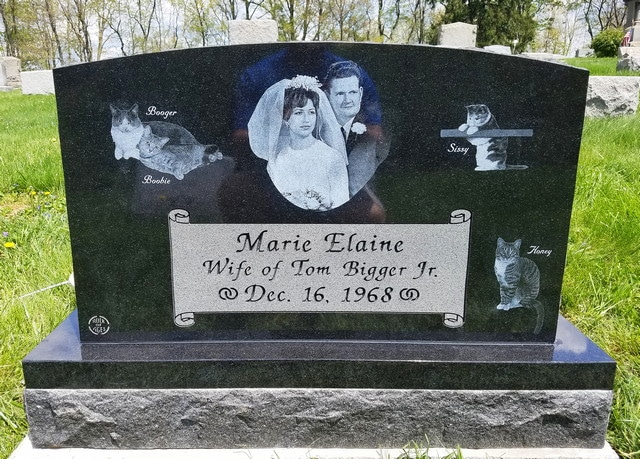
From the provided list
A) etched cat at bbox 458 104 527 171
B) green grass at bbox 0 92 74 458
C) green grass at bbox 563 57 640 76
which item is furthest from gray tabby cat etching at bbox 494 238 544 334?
green grass at bbox 563 57 640 76

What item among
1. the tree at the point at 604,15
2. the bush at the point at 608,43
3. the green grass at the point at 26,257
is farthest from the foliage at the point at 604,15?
the green grass at the point at 26,257

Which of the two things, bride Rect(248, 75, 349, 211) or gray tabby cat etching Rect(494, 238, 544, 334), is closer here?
bride Rect(248, 75, 349, 211)

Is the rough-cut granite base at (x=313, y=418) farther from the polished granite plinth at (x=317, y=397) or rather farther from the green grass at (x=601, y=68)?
the green grass at (x=601, y=68)

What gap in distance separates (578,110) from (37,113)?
916 cm

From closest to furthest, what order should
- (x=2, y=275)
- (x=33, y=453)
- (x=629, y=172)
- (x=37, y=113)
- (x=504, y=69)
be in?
1. (x=504, y=69)
2. (x=33, y=453)
3. (x=2, y=275)
4. (x=629, y=172)
5. (x=37, y=113)

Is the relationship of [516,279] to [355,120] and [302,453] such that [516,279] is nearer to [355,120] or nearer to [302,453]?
[355,120]

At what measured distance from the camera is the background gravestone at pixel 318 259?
1756 mm

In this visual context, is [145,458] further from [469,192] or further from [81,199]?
[469,192]

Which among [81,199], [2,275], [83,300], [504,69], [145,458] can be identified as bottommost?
[145,458]

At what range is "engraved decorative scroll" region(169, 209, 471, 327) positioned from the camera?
6.13 feet

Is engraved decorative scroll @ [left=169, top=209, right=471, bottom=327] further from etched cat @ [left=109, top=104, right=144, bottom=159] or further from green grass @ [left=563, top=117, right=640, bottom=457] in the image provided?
green grass @ [left=563, top=117, right=640, bottom=457]

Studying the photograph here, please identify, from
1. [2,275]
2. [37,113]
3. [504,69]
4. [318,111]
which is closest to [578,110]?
[504,69]

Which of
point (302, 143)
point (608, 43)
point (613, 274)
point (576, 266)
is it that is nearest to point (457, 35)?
point (576, 266)

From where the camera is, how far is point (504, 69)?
68.4 inches
